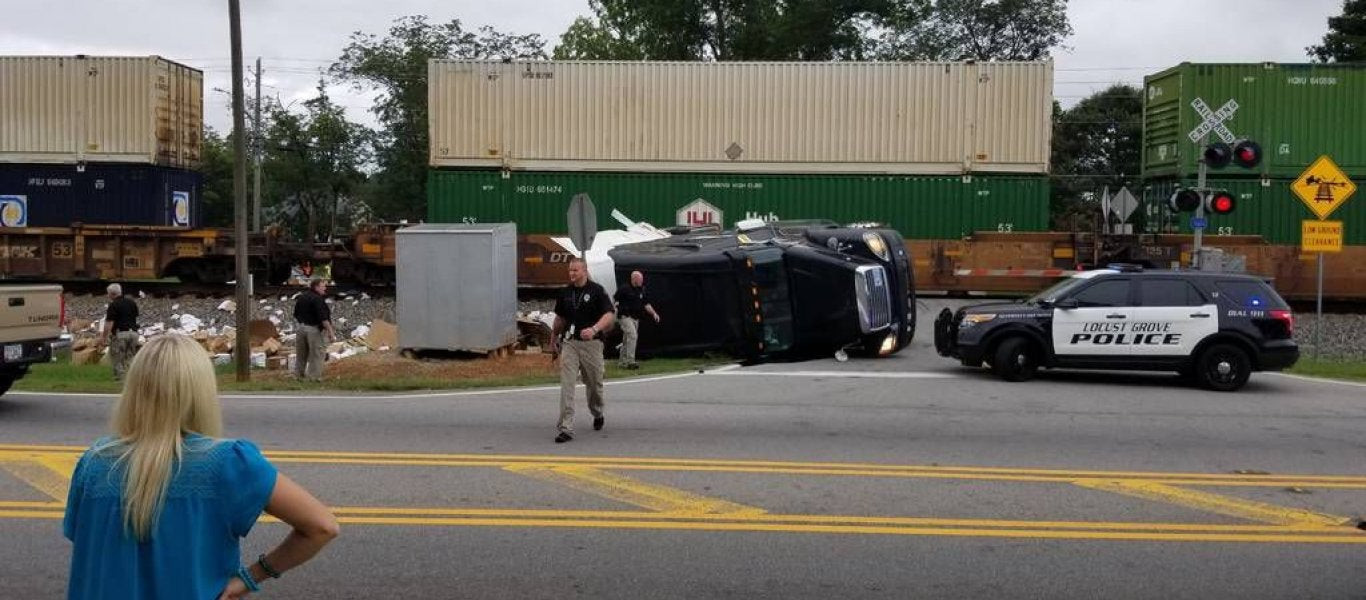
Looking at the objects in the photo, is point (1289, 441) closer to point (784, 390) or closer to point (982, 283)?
point (784, 390)

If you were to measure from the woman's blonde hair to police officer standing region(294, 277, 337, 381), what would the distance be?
12518 mm

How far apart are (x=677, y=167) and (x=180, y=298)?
35.8 ft

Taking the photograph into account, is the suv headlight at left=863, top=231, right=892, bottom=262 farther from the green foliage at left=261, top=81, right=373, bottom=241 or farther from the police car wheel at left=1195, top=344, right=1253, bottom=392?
the green foliage at left=261, top=81, right=373, bottom=241

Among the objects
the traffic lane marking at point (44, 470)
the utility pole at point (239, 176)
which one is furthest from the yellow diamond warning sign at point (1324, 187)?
the traffic lane marking at point (44, 470)

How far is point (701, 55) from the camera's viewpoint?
161ft

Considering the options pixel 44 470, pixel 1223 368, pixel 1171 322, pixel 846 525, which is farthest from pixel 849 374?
pixel 44 470

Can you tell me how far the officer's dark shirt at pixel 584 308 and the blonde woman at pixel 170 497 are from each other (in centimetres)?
719

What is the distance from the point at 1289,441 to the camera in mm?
10578

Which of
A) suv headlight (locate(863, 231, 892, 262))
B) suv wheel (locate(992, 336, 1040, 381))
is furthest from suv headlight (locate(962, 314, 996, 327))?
suv headlight (locate(863, 231, 892, 262))

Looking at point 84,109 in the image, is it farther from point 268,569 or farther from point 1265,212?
point 268,569

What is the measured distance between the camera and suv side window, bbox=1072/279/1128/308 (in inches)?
577

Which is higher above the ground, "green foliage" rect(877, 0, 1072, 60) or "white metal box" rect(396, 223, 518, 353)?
"green foliage" rect(877, 0, 1072, 60)

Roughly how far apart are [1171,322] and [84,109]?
23303mm

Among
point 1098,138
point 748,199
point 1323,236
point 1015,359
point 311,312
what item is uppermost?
point 1098,138
